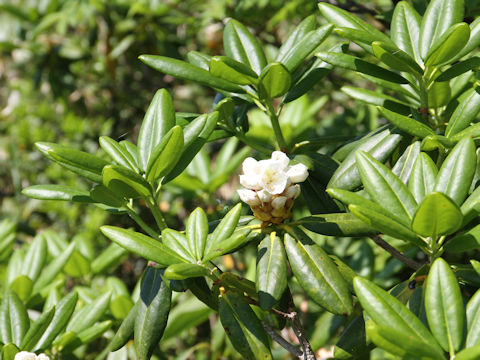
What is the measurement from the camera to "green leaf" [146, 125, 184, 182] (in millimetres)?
896

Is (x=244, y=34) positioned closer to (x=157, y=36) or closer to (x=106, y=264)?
(x=106, y=264)

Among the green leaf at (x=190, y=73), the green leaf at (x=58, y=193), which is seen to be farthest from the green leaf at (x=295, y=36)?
the green leaf at (x=58, y=193)

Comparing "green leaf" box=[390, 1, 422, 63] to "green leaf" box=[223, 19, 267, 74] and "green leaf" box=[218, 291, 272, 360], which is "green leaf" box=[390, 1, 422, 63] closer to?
"green leaf" box=[223, 19, 267, 74]

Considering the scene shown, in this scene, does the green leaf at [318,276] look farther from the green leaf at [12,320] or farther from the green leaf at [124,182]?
the green leaf at [12,320]

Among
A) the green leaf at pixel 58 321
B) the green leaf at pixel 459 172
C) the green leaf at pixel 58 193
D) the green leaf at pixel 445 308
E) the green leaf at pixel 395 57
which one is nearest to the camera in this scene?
the green leaf at pixel 445 308

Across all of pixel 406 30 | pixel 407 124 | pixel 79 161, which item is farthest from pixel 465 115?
pixel 79 161

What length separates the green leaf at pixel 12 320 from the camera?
1.08 m

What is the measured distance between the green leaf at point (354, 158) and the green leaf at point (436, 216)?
9.4 inches

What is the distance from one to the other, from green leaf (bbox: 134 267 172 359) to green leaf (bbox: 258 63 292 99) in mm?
383

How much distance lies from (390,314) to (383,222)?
4.8 inches

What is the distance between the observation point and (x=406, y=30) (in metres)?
1.06

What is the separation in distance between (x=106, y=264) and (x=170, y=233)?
789 millimetres

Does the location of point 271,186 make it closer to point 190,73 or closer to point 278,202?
point 278,202

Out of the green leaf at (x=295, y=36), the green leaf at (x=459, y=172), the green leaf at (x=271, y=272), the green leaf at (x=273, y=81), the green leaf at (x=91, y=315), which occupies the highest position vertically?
the green leaf at (x=295, y=36)
